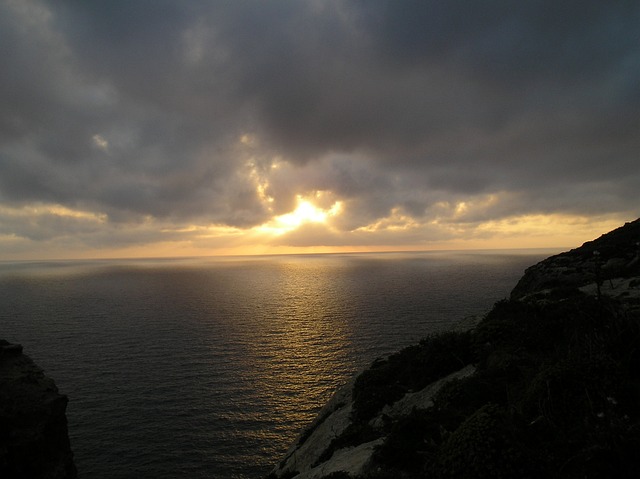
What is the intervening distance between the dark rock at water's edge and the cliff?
2154 centimetres

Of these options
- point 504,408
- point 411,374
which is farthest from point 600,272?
point 504,408

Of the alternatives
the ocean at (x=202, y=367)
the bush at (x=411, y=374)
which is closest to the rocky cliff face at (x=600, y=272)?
the bush at (x=411, y=374)

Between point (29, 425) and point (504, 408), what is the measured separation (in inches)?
1456

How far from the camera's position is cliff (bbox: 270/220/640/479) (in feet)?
32.4

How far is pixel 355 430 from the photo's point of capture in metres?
19.5

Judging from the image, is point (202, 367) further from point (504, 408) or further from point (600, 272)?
point (600, 272)

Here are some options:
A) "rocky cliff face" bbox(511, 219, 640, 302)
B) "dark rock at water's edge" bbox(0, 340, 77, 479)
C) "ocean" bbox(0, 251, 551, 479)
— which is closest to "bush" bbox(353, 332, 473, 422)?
"rocky cliff face" bbox(511, 219, 640, 302)

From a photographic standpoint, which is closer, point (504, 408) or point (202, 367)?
point (504, 408)

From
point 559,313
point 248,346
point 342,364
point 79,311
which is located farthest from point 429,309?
point 79,311

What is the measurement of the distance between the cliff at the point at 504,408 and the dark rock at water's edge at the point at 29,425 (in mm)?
21538

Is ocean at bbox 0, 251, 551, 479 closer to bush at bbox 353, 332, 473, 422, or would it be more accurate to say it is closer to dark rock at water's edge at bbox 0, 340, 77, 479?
dark rock at water's edge at bbox 0, 340, 77, 479

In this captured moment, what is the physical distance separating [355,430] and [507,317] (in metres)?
14.5

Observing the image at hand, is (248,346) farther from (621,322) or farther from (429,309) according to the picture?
(621,322)

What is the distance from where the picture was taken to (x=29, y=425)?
28625 mm
